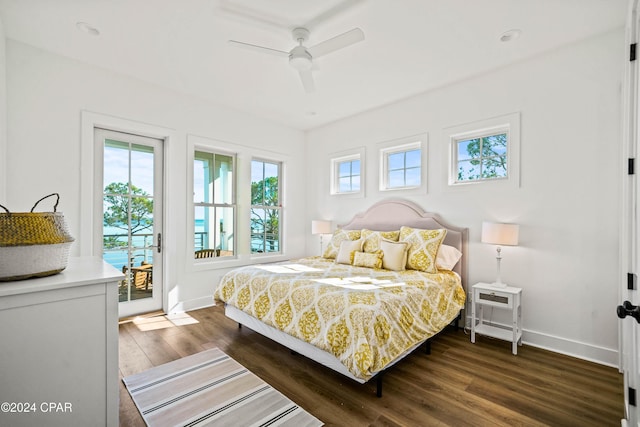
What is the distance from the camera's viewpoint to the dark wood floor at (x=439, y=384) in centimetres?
191

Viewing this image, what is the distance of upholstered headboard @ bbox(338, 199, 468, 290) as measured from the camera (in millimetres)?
3486

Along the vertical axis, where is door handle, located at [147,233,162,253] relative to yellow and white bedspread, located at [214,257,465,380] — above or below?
above

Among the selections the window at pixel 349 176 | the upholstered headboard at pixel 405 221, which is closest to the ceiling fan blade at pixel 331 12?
the upholstered headboard at pixel 405 221

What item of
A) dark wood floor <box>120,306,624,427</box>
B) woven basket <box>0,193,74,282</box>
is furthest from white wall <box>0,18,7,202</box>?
woven basket <box>0,193,74,282</box>

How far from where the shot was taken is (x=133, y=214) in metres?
3.71

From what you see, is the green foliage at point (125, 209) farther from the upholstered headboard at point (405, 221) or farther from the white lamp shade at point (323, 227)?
the upholstered headboard at point (405, 221)

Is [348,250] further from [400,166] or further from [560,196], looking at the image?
[560,196]

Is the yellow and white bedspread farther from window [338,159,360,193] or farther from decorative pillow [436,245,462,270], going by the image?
window [338,159,360,193]

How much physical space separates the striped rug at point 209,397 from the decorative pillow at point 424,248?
Result: 1.93 metres

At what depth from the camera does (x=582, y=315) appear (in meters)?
2.76

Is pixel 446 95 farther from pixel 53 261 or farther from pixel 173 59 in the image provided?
pixel 53 261

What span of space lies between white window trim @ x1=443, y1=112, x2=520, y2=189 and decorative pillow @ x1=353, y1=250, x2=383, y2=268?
129 centimetres

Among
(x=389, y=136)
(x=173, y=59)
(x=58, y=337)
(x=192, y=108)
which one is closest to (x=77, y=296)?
(x=58, y=337)

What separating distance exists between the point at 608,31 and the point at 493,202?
69.9 inches
